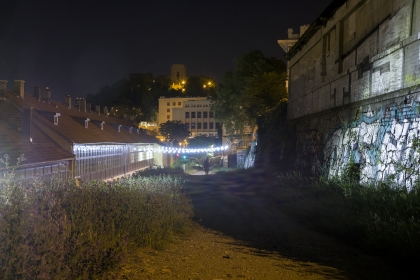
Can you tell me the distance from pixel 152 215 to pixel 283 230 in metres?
3.37

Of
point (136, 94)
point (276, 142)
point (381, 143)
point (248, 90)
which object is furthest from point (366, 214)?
point (136, 94)

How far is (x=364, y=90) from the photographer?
1105 cm

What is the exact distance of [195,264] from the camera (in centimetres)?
577

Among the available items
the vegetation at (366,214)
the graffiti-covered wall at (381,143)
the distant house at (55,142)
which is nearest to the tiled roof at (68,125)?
the distant house at (55,142)

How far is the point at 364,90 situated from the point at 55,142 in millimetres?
15232

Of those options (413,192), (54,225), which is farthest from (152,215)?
(413,192)

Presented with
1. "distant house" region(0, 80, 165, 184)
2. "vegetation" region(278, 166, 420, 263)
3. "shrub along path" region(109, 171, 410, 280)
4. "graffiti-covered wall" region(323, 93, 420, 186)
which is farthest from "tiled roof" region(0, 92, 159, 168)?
"graffiti-covered wall" region(323, 93, 420, 186)

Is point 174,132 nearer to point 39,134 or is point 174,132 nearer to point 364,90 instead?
point 39,134

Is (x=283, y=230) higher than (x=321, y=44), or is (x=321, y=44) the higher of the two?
(x=321, y=44)

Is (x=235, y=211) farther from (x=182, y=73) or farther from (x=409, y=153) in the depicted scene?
(x=182, y=73)

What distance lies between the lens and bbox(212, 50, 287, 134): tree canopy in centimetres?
3141

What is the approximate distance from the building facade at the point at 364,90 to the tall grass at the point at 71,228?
5534 mm

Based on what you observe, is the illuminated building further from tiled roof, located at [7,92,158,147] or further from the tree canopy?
tiled roof, located at [7,92,158,147]

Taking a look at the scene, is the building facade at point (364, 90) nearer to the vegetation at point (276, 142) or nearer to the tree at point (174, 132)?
the vegetation at point (276, 142)
